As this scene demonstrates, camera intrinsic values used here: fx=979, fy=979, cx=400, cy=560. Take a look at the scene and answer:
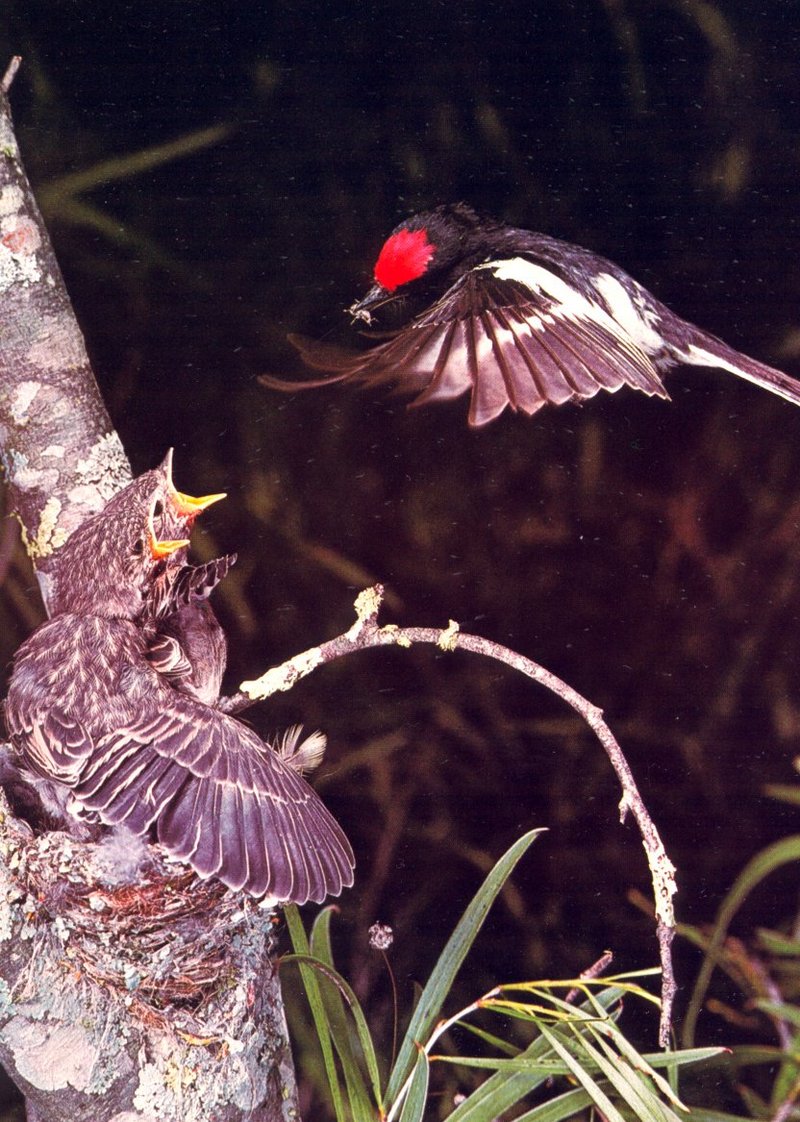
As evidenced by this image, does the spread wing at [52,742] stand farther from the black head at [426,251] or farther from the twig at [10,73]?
the twig at [10,73]

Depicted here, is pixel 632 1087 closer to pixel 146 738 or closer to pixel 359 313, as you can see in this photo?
pixel 146 738

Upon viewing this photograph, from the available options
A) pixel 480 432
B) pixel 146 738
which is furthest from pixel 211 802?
pixel 480 432

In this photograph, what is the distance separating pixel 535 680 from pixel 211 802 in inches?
13.5

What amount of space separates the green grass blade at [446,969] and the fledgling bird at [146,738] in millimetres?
151

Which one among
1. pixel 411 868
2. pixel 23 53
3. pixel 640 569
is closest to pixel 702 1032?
pixel 411 868

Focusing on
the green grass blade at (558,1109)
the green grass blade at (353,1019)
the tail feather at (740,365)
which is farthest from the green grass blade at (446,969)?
the tail feather at (740,365)

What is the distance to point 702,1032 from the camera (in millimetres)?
1002

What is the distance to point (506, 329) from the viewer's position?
0.96m

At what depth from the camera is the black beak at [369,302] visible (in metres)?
0.99

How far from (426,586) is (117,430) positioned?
363 millimetres

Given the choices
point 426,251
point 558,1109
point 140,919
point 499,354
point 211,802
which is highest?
point 426,251

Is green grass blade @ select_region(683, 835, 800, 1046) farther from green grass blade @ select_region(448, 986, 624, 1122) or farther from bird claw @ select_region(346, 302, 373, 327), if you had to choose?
bird claw @ select_region(346, 302, 373, 327)

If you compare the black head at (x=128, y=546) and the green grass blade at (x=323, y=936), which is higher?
the black head at (x=128, y=546)

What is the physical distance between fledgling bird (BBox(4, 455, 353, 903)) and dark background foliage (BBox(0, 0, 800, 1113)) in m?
0.09
